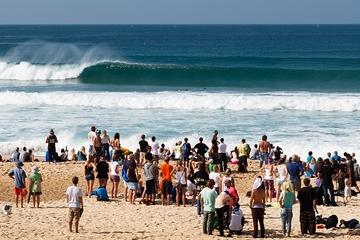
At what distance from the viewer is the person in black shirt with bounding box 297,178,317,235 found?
14.2m

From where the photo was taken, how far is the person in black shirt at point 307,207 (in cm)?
1422

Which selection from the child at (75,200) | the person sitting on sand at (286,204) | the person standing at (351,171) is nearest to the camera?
the person sitting on sand at (286,204)

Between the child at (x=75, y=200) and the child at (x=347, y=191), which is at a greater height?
the child at (x=347, y=191)

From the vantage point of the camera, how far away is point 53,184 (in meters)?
20.5

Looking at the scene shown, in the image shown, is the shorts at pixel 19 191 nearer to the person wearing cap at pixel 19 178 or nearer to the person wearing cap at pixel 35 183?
the person wearing cap at pixel 19 178

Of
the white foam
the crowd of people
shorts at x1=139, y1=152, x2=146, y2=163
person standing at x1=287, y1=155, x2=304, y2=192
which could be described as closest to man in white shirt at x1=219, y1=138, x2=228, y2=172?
the crowd of people

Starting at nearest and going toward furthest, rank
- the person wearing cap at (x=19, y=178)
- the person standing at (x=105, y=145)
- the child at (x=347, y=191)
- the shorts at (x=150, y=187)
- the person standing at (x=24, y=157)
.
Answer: the person wearing cap at (x=19, y=178)
the shorts at (x=150, y=187)
the child at (x=347, y=191)
the person standing at (x=105, y=145)
the person standing at (x=24, y=157)

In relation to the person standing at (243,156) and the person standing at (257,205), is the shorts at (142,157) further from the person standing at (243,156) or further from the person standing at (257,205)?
the person standing at (257,205)

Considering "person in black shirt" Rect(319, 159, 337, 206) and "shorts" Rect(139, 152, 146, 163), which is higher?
"shorts" Rect(139, 152, 146, 163)

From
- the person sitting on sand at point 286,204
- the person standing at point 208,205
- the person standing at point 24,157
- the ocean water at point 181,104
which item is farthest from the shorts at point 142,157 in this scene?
the person sitting on sand at point 286,204

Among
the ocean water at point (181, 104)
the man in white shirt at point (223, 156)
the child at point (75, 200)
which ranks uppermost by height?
the ocean water at point (181, 104)

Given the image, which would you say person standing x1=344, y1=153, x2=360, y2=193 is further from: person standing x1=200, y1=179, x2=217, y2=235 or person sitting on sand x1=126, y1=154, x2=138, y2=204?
person standing x1=200, y1=179, x2=217, y2=235

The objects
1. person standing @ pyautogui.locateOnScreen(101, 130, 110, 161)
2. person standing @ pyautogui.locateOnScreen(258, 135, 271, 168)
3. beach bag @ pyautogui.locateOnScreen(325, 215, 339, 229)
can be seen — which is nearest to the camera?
beach bag @ pyautogui.locateOnScreen(325, 215, 339, 229)

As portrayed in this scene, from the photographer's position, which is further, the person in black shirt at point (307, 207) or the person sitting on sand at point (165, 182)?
the person sitting on sand at point (165, 182)
